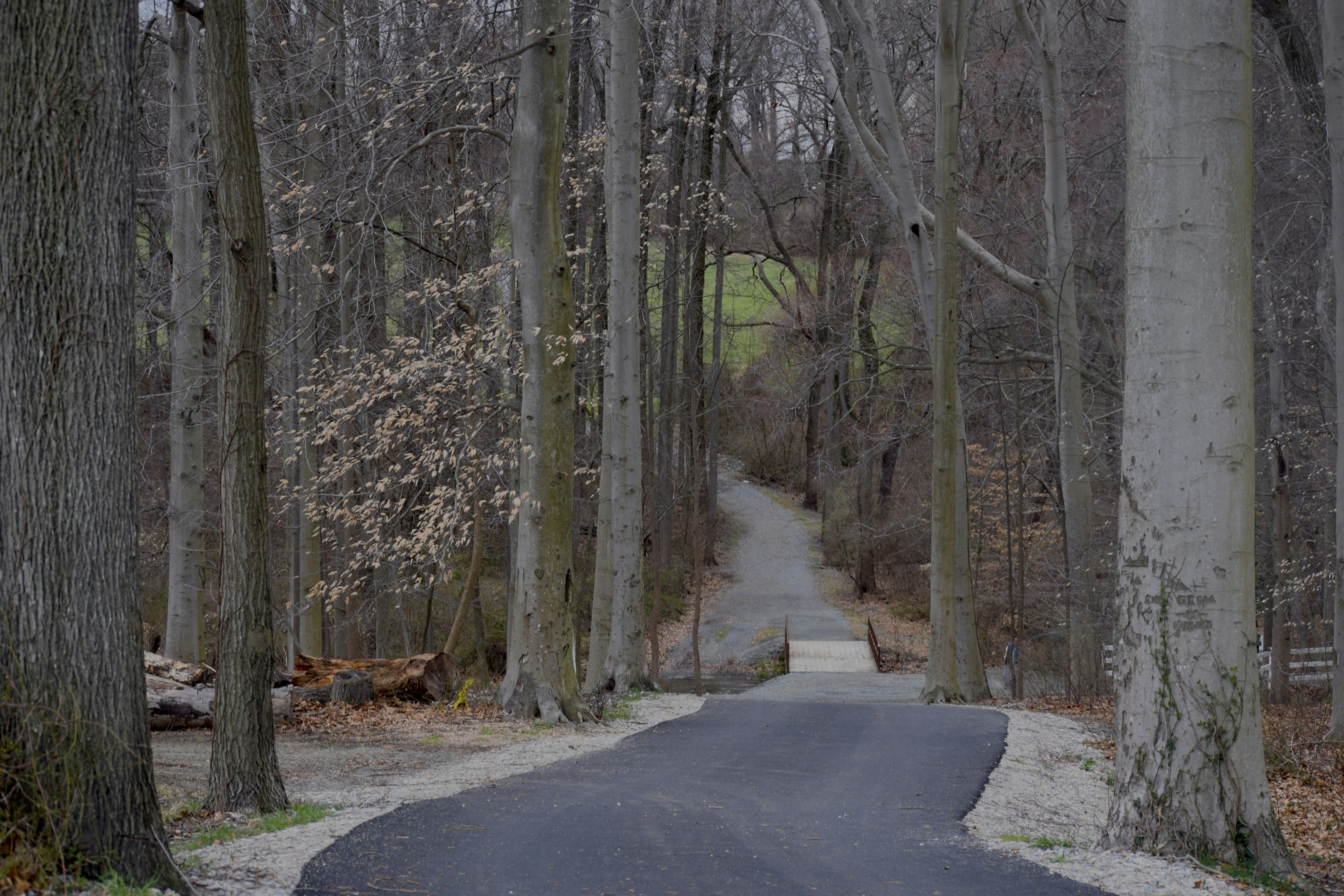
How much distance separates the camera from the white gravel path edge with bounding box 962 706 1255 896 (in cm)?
492

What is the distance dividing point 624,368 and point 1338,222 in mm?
8191

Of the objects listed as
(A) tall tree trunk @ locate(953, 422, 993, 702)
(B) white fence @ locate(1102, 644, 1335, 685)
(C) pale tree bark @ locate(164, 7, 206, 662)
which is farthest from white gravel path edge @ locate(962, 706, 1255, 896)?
(C) pale tree bark @ locate(164, 7, 206, 662)

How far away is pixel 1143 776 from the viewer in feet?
17.7

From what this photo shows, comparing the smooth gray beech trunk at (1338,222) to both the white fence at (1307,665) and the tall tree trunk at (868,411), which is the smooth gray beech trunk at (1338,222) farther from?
the tall tree trunk at (868,411)

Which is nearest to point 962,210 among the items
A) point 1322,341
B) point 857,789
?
point 1322,341

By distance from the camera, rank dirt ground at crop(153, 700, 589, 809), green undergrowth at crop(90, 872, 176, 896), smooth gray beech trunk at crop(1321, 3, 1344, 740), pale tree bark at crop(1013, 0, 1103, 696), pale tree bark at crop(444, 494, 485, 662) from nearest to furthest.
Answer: green undergrowth at crop(90, 872, 176, 896) → dirt ground at crop(153, 700, 589, 809) → smooth gray beech trunk at crop(1321, 3, 1344, 740) → pale tree bark at crop(1013, 0, 1103, 696) → pale tree bark at crop(444, 494, 485, 662)

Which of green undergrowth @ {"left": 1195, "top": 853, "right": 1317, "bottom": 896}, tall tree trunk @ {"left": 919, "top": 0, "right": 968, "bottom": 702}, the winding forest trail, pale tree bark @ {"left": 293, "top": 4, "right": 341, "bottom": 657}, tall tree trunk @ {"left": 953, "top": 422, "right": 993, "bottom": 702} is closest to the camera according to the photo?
green undergrowth @ {"left": 1195, "top": 853, "right": 1317, "bottom": 896}

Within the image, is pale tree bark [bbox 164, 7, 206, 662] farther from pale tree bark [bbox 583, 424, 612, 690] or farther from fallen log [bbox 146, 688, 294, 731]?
pale tree bark [bbox 583, 424, 612, 690]

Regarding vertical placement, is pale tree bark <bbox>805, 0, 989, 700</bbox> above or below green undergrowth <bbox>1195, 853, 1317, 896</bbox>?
above

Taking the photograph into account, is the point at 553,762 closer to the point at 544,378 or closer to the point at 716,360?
the point at 544,378

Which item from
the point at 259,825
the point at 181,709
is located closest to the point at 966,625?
the point at 181,709

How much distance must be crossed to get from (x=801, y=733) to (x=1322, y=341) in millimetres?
8953

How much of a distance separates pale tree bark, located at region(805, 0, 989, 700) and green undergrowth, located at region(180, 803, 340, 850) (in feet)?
35.3

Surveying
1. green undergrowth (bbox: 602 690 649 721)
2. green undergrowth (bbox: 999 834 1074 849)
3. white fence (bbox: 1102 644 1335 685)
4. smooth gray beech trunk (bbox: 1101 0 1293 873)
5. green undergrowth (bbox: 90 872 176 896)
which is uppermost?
smooth gray beech trunk (bbox: 1101 0 1293 873)
